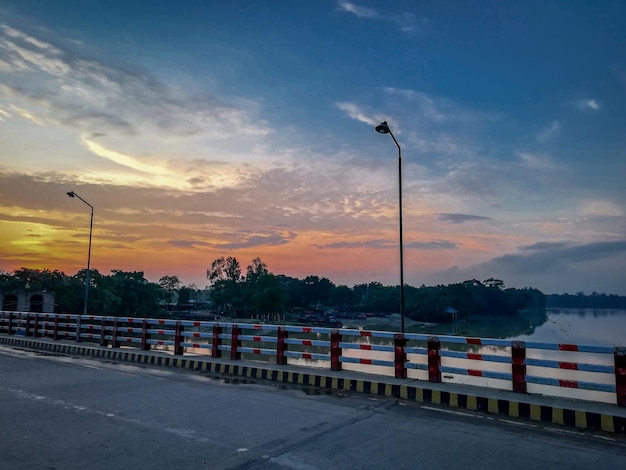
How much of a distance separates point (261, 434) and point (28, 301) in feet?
158

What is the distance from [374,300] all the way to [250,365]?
12639 cm

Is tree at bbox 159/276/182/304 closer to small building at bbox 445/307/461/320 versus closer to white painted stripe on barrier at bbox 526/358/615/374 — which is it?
small building at bbox 445/307/461/320

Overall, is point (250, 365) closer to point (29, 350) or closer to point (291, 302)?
point (29, 350)

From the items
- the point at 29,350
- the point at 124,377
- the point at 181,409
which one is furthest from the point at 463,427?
the point at 29,350

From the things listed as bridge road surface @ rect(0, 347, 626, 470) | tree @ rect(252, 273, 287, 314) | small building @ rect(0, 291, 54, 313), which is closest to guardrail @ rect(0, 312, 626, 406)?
bridge road surface @ rect(0, 347, 626, 470)

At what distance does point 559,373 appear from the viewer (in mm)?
31625

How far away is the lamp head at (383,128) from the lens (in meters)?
14.5

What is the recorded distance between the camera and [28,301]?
151ft

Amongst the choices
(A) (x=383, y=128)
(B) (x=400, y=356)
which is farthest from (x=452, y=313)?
(B) (x=400, y=356)

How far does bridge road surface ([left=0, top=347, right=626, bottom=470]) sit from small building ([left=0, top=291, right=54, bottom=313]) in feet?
134

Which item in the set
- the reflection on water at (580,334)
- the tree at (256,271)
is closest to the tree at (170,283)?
the tree at (256,271)

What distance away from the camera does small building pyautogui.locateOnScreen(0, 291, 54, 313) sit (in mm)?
44072

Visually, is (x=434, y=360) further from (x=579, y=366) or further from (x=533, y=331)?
(x=533, y=331)

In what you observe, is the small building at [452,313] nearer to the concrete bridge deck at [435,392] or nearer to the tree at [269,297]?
the tree at [269,297]
